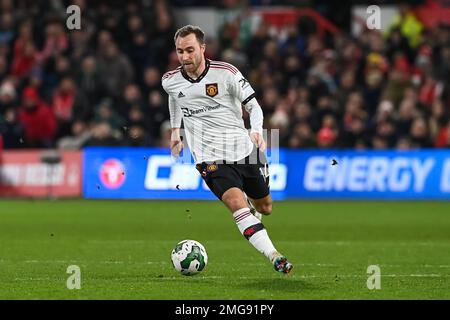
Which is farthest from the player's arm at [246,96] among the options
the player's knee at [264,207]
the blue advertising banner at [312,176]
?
the blue advertising banner at [312,176]

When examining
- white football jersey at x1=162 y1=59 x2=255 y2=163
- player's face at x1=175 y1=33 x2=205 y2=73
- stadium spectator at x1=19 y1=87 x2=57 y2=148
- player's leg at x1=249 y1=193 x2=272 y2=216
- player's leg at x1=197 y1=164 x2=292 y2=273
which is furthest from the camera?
stadium spectator at x1=19 y1=87 x2=57 y2=148

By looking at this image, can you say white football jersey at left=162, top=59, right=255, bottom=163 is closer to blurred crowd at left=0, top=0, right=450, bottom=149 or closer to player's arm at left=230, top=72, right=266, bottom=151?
player's arm at left=230, top=72, right=266, bottom=151

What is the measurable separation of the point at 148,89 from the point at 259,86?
93.3 inches

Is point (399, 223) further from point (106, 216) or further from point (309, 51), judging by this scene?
point (309, 51)

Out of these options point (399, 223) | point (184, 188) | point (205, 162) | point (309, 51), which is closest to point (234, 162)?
point (205, 162)

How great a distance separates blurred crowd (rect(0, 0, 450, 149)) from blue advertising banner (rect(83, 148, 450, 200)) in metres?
0.58

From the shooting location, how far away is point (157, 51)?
24.6m

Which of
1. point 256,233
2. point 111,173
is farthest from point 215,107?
point 111,173

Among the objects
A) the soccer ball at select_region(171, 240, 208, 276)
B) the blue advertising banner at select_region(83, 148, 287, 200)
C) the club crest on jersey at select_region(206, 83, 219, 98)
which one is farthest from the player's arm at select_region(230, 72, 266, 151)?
the blue advertising banner at select_region(83, 148, 287, 200)

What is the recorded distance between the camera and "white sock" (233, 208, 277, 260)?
9.78 metres

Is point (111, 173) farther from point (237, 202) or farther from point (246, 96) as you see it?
point (237, 202)

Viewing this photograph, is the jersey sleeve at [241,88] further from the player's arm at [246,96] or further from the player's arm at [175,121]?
the player's arm at [175,121]

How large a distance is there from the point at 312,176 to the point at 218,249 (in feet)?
29.2

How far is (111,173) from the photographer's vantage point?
21906 millimetres
